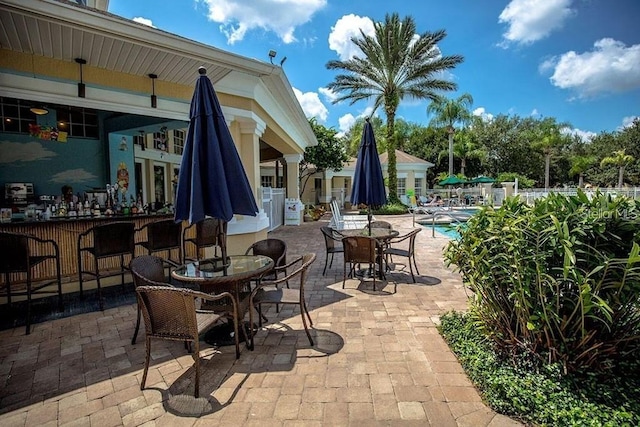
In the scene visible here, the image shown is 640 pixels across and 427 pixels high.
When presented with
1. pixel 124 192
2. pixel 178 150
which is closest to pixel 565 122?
pixel 178 150

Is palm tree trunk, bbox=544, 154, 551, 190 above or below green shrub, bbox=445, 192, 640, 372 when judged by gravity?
above

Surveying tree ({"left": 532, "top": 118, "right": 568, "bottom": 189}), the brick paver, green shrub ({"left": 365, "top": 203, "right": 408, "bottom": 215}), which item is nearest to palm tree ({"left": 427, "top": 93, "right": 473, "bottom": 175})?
tree ({"left": 532, "top": 118, "right": 568, "bottom": 189})

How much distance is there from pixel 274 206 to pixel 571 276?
11351mm

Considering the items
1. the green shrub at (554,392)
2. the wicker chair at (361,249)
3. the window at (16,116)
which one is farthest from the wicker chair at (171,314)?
the window at (16,116)

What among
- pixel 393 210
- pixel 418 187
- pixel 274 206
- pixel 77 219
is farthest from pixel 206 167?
pixel 418 187

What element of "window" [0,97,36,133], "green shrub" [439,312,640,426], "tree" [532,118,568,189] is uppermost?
"tree" [532,118,568,189]

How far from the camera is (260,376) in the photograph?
2791 mm

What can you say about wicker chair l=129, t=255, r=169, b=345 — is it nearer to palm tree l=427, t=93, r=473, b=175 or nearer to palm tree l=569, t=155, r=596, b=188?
palm tree l=427, t=93, r=473, b=175

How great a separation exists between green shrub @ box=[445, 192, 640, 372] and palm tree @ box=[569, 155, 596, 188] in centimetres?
4190

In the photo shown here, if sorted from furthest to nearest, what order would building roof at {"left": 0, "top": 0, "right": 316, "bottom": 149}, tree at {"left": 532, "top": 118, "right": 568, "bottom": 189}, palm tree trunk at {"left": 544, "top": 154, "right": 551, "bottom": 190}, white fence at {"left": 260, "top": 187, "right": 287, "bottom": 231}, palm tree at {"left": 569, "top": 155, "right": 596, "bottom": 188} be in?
palm tree at {"left": 569, "top": 155, "right": 596, "bottom": 188}, palm tree trunk at {"left": 544, "top": 154, "right": 551, "bottom": 190}, tree at {"left": 532, "top": 118, "right": 568, "bottom": 189}, white fence at {"left": 260, "top": 187, "right": 287, "bottom": 231}, building roof at {"left": 0, "top": 0, "right": 316, "bottom": 149}

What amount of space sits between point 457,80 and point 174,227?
18.9 metres

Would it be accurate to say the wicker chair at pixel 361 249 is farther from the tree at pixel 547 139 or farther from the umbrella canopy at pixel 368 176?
the tree at pixel 547 139

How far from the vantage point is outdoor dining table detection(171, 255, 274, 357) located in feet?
10.4

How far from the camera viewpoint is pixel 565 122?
38.2m
